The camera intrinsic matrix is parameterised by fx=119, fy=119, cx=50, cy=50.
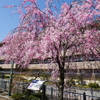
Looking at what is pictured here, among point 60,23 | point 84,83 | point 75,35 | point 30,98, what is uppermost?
point 60,23

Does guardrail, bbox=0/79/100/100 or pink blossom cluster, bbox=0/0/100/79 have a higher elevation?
pink blossom cluster, bbox=0/0/100/79

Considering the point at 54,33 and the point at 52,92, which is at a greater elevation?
the point at 54,33

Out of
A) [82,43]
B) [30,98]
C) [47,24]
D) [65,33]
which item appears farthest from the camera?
[30,98]

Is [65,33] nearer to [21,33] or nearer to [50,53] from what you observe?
[50,53]

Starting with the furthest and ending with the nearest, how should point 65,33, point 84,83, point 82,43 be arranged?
point 84,83 → point 82,43 → point 65,33

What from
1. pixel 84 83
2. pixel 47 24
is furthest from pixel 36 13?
pixel 84 83

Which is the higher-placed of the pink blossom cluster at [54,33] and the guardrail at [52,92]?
the pink blossom cluster at [54,33]

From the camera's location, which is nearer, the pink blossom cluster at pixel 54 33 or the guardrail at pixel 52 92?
the pink blossom cluster at pixel 54 33

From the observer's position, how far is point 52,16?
25.2 ft

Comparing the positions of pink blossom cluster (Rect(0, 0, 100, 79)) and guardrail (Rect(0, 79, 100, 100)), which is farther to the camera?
guardrail (Rect(0, 79, 100, 100))

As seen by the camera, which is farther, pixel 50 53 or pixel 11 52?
pixel 11 52

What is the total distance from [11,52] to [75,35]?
4181 millimetres

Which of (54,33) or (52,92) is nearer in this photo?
(54,33)

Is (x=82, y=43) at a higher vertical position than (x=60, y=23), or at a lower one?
lower
